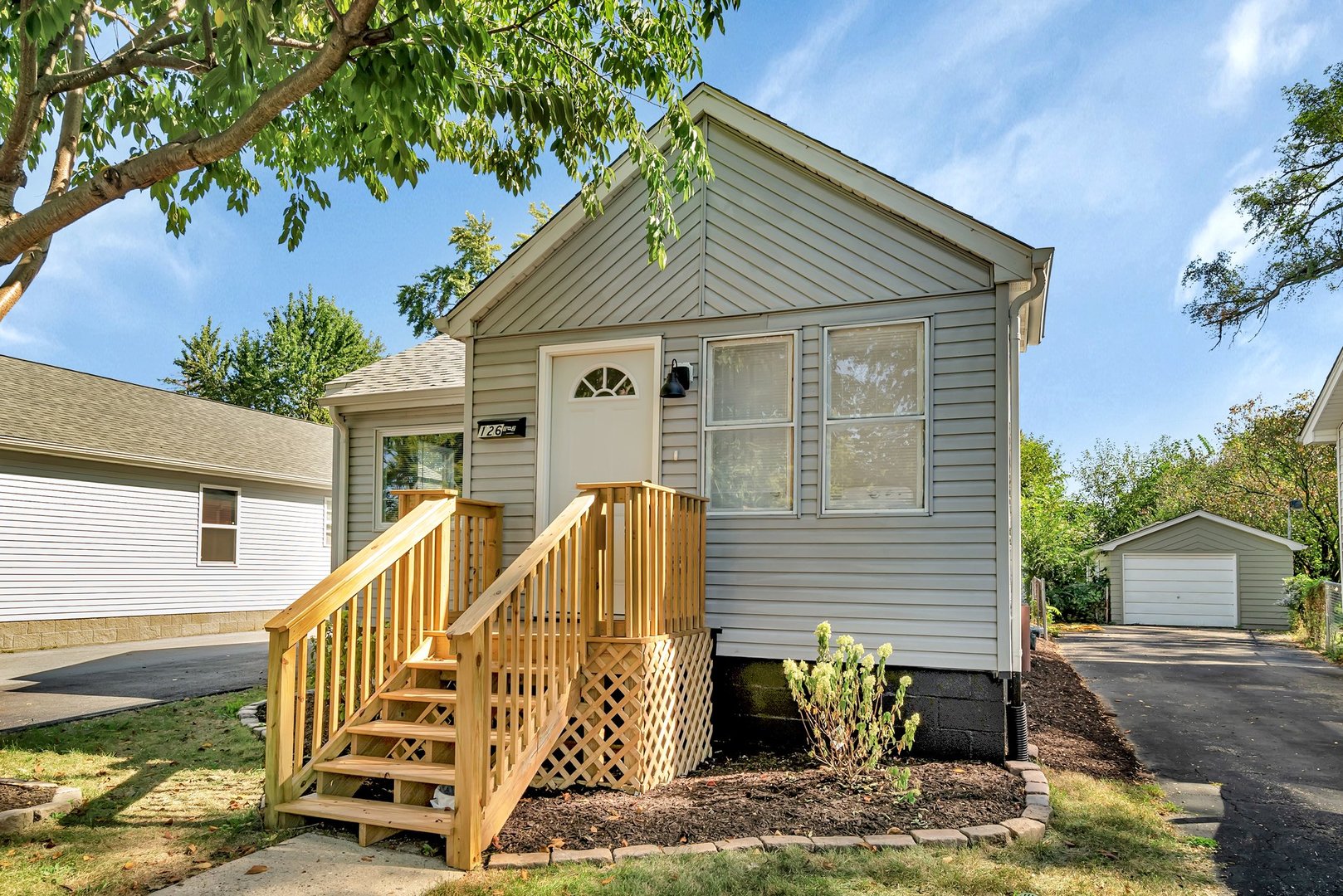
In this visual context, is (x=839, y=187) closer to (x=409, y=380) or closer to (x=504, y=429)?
(x=504, y=429)

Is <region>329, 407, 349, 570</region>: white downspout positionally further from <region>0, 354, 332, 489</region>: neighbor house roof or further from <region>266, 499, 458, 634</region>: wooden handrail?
<region>266, 499, 458, 634</region>: wooden handrail

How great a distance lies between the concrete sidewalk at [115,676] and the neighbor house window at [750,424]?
5861mm

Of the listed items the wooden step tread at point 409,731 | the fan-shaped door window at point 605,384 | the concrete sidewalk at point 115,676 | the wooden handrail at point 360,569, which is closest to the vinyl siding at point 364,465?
the concrete sidewalk at point 115,676

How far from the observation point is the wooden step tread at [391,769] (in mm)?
4273

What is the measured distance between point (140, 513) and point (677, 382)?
1211cm

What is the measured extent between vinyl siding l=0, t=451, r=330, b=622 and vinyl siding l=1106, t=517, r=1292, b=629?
21473 mm

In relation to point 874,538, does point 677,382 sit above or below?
above

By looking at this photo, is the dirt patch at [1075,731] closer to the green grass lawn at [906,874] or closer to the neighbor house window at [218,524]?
the green grass lawn at [906,874]

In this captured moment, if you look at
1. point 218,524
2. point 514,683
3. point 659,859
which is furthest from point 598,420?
point 218,524

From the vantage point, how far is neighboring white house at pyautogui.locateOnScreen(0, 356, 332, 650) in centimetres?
1288

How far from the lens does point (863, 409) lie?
245 inches

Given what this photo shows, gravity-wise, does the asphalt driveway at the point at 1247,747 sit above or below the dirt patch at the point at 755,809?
below

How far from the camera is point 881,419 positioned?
6.14m

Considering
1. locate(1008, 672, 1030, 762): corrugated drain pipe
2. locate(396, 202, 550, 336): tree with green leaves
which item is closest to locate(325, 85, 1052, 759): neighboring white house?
locate(1008, 672, 1030, 762): corrugated drain pipe
